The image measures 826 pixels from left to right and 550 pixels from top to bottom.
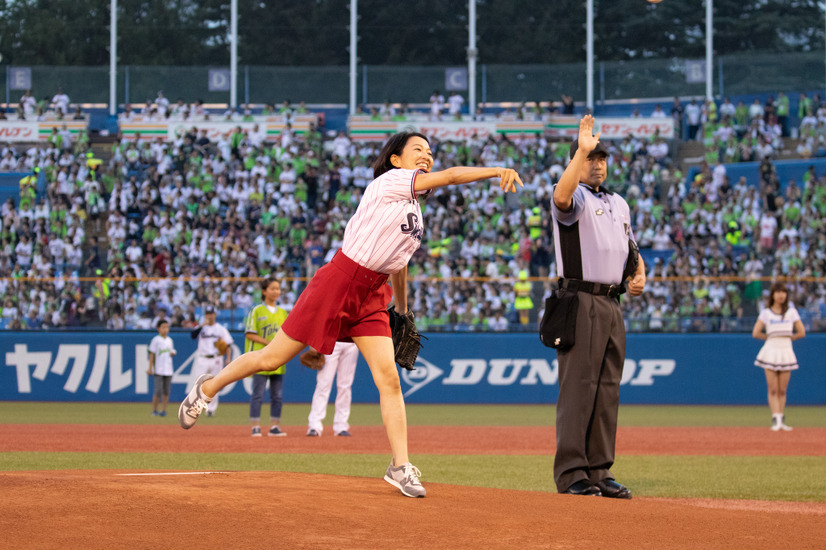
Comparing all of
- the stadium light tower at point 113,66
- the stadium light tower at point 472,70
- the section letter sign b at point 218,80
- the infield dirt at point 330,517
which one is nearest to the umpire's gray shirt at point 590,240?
the infield dirt at point 330,517

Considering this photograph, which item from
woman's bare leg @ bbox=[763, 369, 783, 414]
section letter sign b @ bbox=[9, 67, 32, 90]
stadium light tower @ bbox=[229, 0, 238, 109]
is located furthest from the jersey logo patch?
section letter sign b @ bbox=[9, 67, 32, 90]

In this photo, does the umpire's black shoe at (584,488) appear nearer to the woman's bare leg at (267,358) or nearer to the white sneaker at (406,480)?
the white sneaker at (406,480)

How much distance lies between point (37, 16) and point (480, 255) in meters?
26.5

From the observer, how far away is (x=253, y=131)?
33219 mm

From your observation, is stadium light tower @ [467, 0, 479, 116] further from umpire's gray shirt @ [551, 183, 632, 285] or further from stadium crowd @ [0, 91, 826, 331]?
umpire's gray shirt @ [551, 183, 632, 285]

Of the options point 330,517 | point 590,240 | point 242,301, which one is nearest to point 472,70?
point 242,301

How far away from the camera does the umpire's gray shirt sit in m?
6.68

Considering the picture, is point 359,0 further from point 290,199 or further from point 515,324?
point 515,324

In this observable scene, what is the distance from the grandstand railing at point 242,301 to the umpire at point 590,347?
1366cm

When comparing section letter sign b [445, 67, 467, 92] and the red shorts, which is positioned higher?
section letter sign b [445, 67, 467, 92]

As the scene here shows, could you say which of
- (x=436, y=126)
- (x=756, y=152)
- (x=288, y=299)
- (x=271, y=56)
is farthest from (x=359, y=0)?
(x=288, y=299)

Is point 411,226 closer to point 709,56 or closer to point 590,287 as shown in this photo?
point 590,287

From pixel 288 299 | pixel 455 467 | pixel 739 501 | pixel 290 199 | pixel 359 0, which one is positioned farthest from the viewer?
pixel 359 0

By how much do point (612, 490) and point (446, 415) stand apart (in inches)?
472
